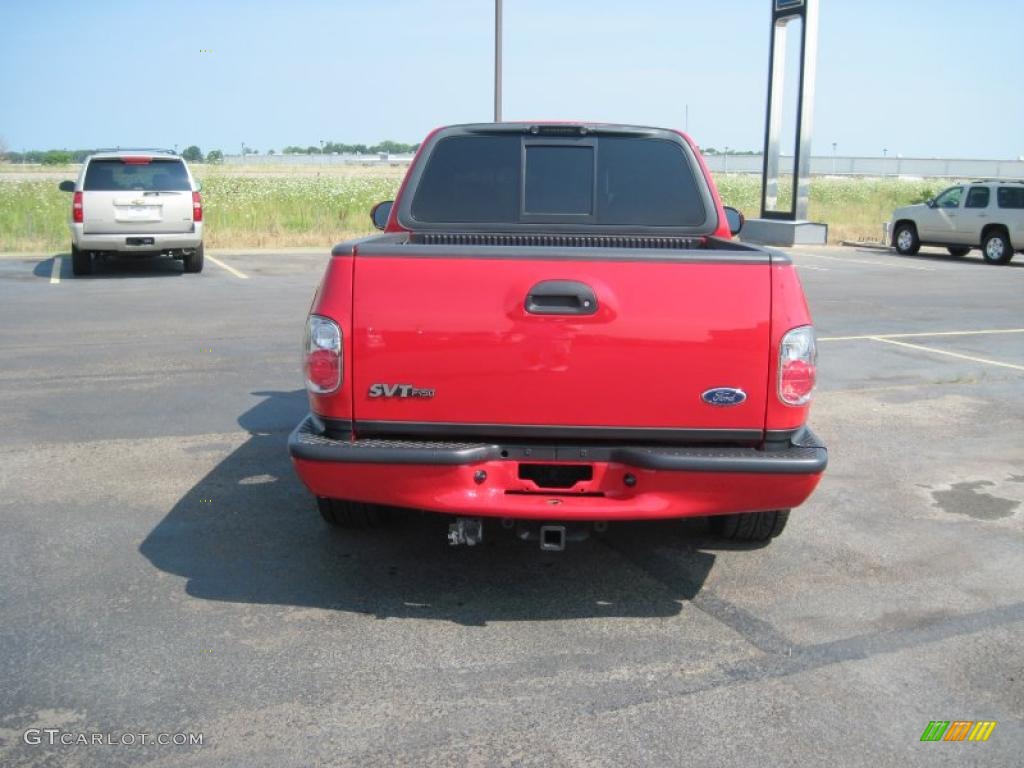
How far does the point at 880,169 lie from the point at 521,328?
318 ft

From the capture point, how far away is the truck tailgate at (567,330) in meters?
3.81

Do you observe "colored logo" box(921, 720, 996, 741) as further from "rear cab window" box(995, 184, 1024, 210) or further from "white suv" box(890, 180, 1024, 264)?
"rear cab window" box(995, 184, 1024, 210)

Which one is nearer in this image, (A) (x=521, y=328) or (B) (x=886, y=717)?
(B) (x=886, y=717)


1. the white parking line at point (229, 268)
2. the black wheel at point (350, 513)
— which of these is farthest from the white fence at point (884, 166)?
the black wheel at point (350, 513)

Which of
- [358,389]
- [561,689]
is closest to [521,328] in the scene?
[358,389]

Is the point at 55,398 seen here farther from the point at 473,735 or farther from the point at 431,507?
the point at 473,735

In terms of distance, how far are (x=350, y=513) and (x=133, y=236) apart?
39.9 feet

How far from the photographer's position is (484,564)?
15.3ft

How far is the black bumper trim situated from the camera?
3.79 metres

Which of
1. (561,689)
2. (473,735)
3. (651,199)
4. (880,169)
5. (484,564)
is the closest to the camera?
(473,735)

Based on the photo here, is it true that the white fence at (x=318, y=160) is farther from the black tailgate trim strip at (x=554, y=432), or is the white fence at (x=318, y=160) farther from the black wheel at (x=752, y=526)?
the black tailgate trim strip at (x=554, y=432)

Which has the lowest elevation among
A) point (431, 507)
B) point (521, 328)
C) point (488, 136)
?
point (431, 507)

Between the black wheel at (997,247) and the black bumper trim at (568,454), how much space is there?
20511 millimetres

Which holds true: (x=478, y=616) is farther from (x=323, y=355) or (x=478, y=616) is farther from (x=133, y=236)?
(x=133, y=236)
